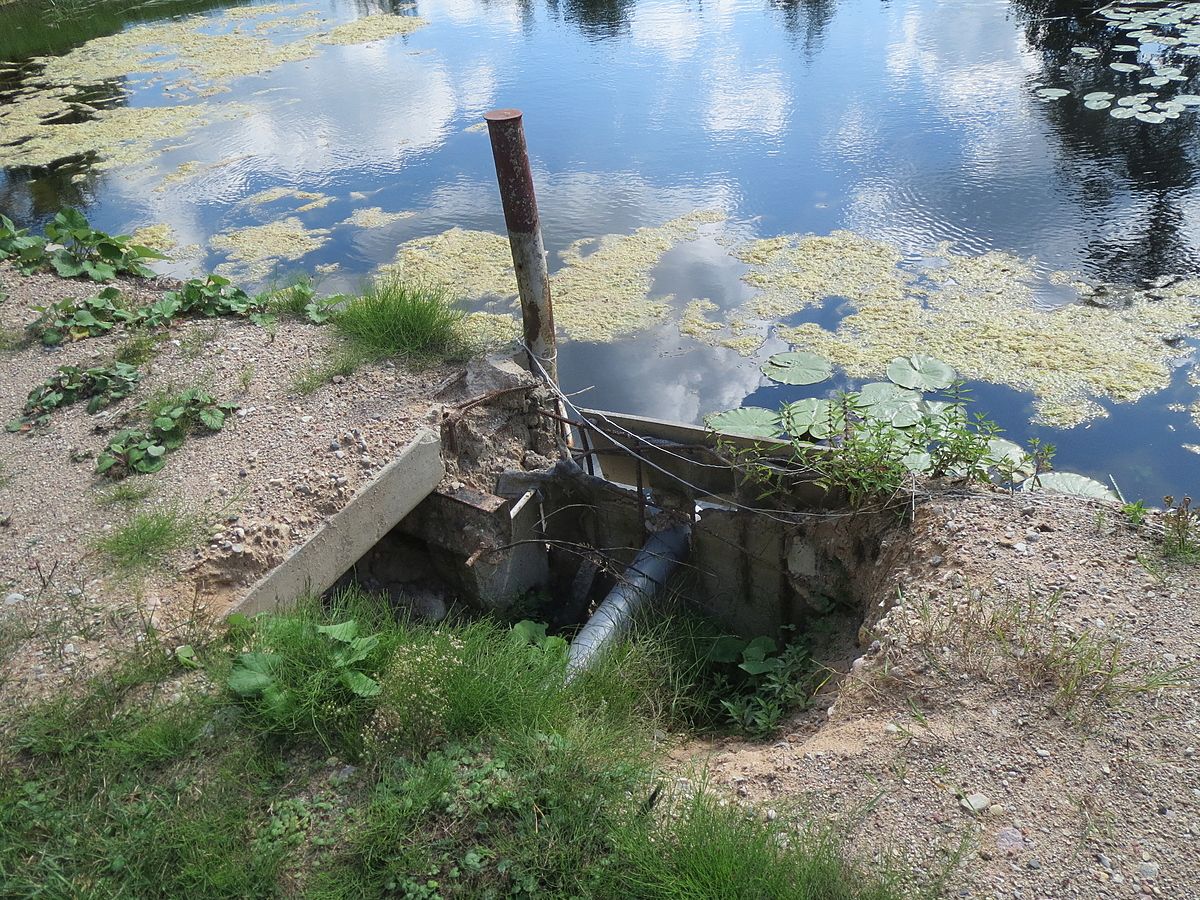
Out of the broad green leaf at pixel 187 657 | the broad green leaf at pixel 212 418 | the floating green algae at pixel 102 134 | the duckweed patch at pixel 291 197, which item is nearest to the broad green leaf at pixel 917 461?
the broad green leaf at pixel 187 657

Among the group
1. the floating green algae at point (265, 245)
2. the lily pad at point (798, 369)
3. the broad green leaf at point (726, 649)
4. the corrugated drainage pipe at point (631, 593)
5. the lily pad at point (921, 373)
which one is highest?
the floating green algae at point (265, 245)

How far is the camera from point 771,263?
618cm

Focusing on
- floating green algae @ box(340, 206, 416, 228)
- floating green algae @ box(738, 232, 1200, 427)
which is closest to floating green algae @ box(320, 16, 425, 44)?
floating green algae @ box(340, 206, 416, 228)

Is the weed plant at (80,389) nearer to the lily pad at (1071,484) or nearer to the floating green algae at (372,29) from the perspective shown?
the lily pad at (1071,484)

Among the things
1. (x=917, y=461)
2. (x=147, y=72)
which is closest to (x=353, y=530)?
(x=917, y=461)

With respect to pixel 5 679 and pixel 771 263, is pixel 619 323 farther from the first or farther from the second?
pixel 5 679

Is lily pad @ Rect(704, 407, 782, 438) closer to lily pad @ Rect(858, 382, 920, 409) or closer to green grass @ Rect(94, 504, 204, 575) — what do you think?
lily pad @ Rect(858, 382, 920, 409)

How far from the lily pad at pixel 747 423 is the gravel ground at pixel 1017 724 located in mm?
926

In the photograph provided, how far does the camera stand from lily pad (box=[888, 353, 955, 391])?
4.48m

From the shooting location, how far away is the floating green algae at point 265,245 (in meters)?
6.82

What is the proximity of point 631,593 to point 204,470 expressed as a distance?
1.82 metres

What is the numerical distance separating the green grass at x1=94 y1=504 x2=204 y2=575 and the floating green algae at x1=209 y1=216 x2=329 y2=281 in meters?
3.72

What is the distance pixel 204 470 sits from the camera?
364 cm

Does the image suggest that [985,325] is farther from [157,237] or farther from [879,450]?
[157,237]
